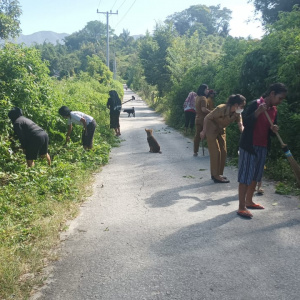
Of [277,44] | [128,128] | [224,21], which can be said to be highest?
[224,21]

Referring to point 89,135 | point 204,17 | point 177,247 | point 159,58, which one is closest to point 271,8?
point 159,58

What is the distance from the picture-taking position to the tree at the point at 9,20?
3819 cm

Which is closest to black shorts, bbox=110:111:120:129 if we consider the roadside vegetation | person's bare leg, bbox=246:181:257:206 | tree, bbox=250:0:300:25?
the roadside vegetation

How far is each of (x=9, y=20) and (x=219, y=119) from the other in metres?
38.4

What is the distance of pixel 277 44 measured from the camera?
8.84 m

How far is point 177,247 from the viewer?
435 centimetres

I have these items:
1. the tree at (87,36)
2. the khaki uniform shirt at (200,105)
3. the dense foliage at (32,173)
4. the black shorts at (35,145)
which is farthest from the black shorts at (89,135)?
the tree at (87,36)

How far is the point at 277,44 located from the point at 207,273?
7023 mm

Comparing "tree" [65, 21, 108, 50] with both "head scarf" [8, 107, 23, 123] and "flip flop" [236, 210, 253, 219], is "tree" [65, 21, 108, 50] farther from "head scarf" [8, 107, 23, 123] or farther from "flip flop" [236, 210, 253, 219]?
"flip flop" [236, 210, 253, 219]

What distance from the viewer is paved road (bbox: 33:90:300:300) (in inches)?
135

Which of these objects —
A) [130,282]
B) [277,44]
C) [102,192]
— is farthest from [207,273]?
[277,44]

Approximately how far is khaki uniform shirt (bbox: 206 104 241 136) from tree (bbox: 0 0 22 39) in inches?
1356

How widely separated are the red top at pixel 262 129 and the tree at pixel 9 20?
36263 mm

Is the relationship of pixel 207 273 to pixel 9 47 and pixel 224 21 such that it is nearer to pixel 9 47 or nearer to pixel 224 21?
pixel 9 47
